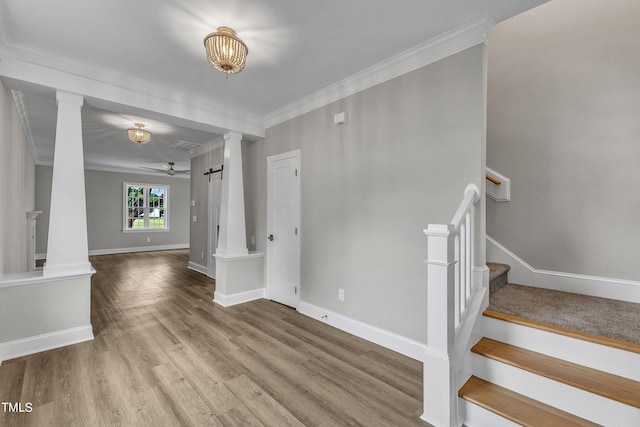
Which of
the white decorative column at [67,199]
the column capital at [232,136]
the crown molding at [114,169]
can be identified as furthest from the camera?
the crown molding at [114,169]

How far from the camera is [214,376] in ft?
7.13

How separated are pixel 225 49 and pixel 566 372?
3076 mm

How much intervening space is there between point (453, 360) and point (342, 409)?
787 mm

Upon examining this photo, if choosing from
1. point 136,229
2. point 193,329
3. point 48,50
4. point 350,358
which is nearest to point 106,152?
point 136,229

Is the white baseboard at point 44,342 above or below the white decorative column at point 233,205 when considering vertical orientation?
below

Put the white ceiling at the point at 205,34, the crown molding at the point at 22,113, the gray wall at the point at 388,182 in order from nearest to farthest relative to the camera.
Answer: the white ceiling at the point at 205,34, the gray wall at the point at 388,182, the crown molding at the point at 22,113

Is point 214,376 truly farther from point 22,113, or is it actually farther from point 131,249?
point 131,249

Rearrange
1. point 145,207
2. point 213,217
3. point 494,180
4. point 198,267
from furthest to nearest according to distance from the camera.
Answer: point 145,207
point 198,267
point 213,217
point 494,180

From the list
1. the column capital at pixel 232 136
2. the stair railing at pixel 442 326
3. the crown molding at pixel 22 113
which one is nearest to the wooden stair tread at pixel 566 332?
the stair railing at pixel 442 326

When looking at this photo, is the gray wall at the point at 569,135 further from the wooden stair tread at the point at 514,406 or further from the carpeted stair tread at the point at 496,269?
the wooden stair tread at the point at 514,406

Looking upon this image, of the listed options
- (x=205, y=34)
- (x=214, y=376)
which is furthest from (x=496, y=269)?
(x=205, y=34)

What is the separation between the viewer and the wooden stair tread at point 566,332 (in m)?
Answer: 1.52

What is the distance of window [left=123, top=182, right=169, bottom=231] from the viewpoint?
29.6 ft

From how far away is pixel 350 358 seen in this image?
8.02 ft
